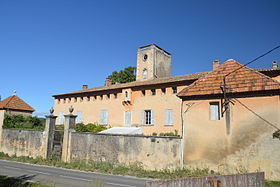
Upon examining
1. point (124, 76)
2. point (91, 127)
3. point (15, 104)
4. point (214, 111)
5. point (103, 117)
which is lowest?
point (91, 127)

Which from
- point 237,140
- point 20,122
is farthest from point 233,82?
point 20,122

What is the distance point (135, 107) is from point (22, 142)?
1192 cm

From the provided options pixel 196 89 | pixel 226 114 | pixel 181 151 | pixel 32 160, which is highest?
pixel 196 89

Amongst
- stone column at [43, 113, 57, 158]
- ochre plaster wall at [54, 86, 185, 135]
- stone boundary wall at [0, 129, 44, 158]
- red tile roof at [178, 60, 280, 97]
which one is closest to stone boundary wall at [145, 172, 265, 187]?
red tile roof at [178, 60, 280, 97]

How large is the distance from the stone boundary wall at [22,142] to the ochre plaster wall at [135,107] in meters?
10.5

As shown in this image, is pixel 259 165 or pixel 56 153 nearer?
pixel 259 165

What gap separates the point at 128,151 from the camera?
48.5ft

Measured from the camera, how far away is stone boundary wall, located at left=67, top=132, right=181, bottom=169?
533 inches

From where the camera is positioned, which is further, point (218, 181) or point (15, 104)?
point (15, 104)

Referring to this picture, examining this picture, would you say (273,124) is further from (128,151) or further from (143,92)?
(143,92)

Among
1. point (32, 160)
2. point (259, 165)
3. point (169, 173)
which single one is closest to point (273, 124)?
point (259, 165)

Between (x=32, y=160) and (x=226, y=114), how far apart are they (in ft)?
45.6

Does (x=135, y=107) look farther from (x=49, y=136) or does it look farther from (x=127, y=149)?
(x=127, y=149)

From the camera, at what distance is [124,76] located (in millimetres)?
42562
